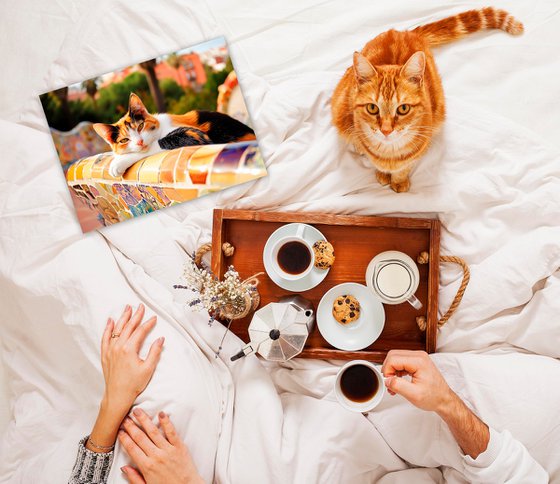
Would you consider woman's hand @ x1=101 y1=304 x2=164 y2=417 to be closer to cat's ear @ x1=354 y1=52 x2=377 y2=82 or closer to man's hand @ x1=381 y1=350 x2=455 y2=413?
man's hand @ x1=381 y1=350 x2=455 y2=413

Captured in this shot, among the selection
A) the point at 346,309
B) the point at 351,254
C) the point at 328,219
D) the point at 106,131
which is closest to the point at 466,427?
the point at 346,309

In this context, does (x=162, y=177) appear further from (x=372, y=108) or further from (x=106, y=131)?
(x=372, y=108)

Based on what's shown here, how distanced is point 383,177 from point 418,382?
550 millimetres

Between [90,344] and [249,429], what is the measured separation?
1.55ft

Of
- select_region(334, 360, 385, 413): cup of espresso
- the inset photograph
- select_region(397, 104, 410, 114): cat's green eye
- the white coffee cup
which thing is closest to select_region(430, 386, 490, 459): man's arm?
select_region(334, 360, 385, 413): cup of espresso

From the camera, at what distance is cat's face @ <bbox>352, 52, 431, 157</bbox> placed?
1.03 meters

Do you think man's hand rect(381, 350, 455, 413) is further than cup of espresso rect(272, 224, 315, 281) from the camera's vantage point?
No

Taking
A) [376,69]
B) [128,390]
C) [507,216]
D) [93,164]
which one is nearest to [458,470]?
[507,216]

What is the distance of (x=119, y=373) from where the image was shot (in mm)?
1127

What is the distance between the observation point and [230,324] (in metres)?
1.22

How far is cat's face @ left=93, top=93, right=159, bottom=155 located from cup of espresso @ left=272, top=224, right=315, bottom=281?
1.66ft

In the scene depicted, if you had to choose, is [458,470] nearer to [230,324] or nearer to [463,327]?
[463,327]

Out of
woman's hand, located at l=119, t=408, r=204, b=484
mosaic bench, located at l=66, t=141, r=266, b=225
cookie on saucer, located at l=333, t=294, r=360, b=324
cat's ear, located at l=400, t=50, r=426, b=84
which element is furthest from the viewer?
mosaic bench, located at l=66, t=141, r=266, b=225

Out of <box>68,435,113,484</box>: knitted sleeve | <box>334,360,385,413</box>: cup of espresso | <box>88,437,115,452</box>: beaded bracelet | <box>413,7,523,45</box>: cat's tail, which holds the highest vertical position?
<box>413,7,523,45</box>: cat's tail
